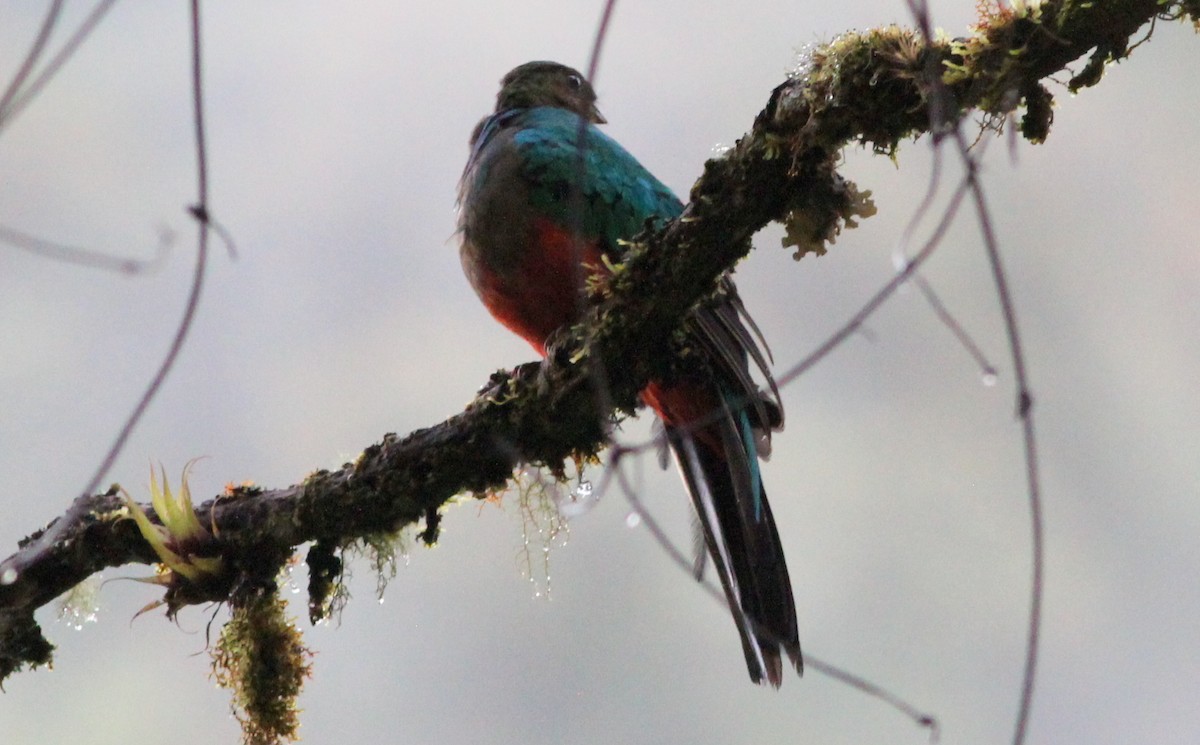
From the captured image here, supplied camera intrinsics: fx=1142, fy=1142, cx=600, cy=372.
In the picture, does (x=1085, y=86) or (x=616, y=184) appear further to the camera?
(x=616, y=184)

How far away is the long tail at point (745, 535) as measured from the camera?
9.95ft

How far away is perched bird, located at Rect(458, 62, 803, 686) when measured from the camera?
9.79 feet

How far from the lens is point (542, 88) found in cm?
429

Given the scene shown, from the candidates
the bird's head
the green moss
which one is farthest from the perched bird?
the green moss

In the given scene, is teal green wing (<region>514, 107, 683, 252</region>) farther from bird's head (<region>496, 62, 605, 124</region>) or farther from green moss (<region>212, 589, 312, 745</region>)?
green moss (<region>212, 589, 312, 745</region>)

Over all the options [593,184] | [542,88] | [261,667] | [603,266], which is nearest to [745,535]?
[603,266]

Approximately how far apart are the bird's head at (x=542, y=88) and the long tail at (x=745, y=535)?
5.22 feet

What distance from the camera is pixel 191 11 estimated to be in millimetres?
1273

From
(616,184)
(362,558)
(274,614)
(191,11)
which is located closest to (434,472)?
(362,558)

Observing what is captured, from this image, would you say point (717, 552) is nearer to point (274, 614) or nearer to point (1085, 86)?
point (274, 614)

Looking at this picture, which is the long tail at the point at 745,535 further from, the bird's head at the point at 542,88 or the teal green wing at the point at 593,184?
the bird's head at the point at 542,88

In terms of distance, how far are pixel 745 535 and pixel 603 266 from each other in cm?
85

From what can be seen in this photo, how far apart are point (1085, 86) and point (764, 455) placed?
4.91 feet

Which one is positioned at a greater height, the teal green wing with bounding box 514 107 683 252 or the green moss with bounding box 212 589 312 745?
the teal green wing with bounding box 514 107 683 252
